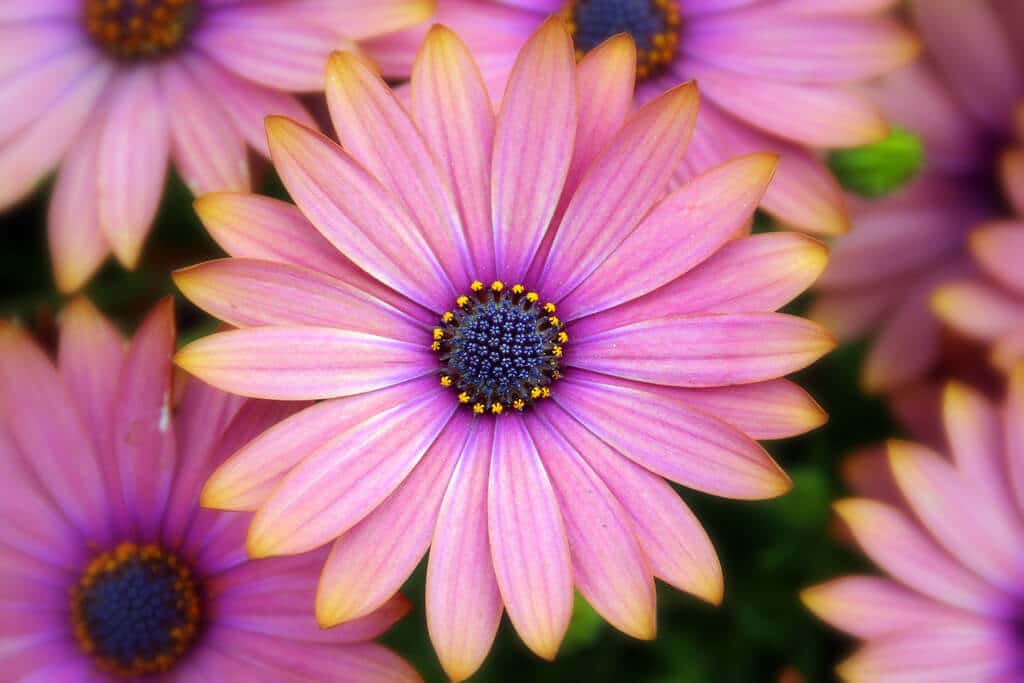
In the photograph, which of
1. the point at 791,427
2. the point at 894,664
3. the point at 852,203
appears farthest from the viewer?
the point at 852,203

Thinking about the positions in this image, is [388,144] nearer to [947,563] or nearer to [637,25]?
[637,25]

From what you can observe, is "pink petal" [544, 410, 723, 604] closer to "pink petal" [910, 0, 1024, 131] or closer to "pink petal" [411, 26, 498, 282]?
"pink petal" [411, 26, 498, 282]

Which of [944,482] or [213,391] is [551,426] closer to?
[213,391]

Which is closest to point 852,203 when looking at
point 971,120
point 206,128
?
point 971,120

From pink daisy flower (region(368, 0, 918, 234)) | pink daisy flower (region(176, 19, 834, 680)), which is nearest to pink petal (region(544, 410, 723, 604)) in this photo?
pink daisy flower (region(176, 19, 834, 680))

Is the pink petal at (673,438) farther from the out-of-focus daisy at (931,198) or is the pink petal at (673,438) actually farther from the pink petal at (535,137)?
the out-of-focus daisy at (931,198)

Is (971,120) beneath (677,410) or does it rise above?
above

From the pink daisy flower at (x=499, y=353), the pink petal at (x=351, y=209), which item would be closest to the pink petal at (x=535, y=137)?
the pink daisy flower at (x=499, y=353)
